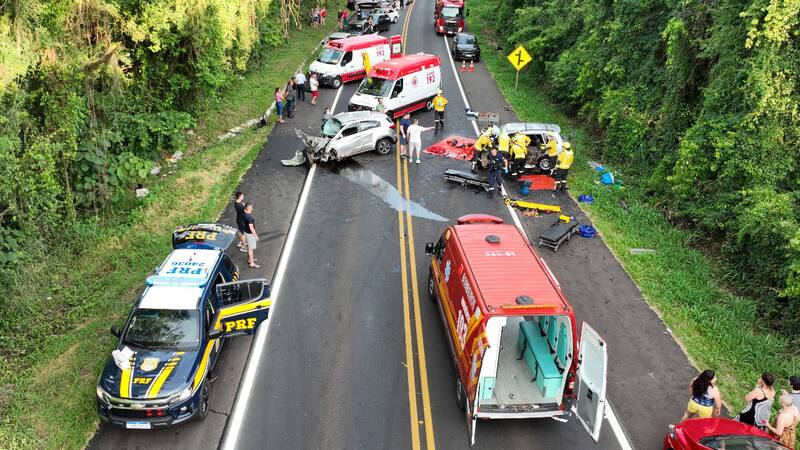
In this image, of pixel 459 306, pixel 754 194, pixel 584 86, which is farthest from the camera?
pixel 584 86

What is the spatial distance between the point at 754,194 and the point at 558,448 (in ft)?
26.7

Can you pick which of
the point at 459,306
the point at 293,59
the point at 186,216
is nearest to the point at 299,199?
the point at 186,216

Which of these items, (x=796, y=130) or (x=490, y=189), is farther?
(x=490, y=189)

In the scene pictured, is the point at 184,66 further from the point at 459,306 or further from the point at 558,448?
the point at 558,448

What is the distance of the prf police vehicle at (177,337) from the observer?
889cm

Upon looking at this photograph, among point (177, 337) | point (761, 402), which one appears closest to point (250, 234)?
point (177, 337)

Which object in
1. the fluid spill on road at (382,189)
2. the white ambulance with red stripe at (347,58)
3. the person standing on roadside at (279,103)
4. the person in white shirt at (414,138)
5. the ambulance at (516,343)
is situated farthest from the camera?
the white ambulance with red stripe at (347,58)

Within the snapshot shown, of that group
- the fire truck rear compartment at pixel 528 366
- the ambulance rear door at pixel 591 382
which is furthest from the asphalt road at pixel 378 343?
the ambulance rear door at pixel 591 382

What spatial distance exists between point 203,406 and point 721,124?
13841mm

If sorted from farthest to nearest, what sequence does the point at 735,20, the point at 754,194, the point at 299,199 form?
1. the point at 299,199
2. the point at 735,20
3. the point at 754,194

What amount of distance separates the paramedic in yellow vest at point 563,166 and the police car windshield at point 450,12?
25684 mm

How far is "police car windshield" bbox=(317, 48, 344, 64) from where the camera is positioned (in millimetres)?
28641

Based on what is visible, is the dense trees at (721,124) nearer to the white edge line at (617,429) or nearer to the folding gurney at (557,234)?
the folding gurney at (557,234)

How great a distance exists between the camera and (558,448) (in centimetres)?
914
